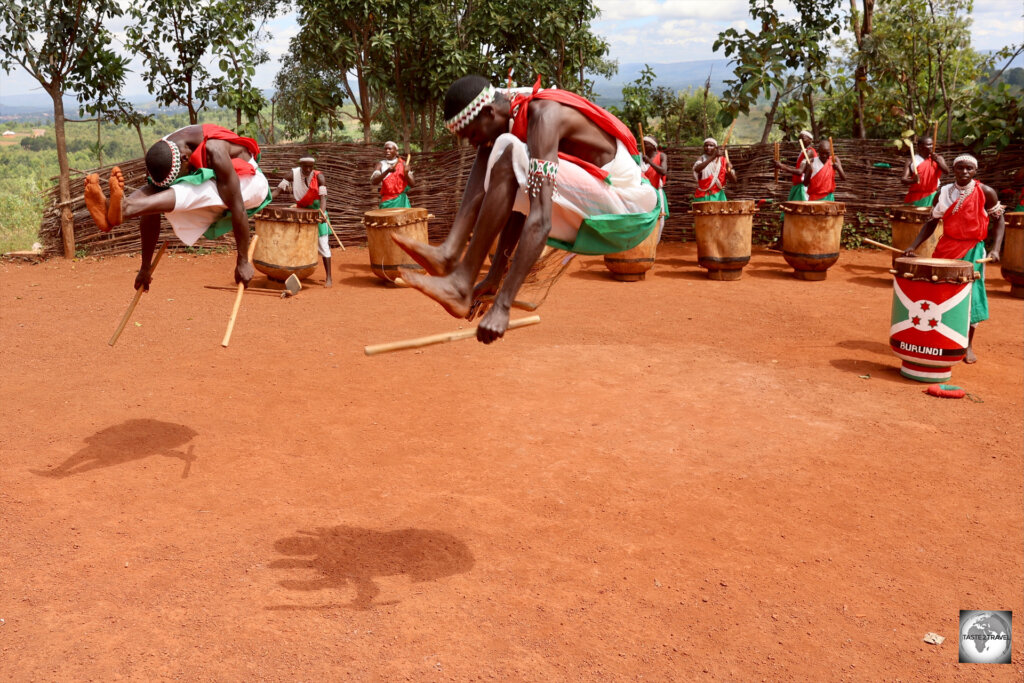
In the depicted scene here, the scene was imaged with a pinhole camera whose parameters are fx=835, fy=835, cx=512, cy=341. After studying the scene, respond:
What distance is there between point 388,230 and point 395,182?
1.61 meters

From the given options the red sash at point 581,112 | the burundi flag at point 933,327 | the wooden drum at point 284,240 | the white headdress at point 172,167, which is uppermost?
the red sash at point 581,112

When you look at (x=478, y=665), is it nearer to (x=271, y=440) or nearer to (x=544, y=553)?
(x=544, y=553)

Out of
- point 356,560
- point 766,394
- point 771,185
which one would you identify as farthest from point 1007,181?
point 356,560

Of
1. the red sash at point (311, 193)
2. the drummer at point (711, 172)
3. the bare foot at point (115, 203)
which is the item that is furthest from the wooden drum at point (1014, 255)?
the bare foot at point (115, 203)

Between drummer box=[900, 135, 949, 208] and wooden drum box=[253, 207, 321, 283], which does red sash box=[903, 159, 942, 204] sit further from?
wooden drum box=[253, 207, 321, 283]

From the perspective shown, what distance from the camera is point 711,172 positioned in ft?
41.8

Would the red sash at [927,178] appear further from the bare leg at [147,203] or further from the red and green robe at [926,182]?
the bare leg at [147,203]

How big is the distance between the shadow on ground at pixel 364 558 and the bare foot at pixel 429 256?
1.46 metres

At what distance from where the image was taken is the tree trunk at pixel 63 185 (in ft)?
40.7

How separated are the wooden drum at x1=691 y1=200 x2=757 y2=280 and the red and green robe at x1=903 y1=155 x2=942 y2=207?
255 cm

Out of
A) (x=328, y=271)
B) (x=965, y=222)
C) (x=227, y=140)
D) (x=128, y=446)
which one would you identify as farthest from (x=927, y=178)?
(x=128, y=446)

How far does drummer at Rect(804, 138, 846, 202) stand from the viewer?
12312 mm

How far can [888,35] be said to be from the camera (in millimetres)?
15617

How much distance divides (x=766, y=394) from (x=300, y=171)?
715 centimetres
